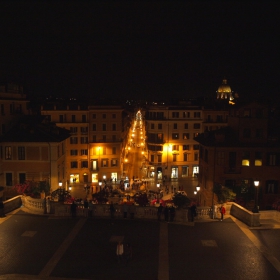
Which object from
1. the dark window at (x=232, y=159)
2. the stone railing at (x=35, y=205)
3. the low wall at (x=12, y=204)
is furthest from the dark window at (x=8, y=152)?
the dark window at (x=232, y=159)

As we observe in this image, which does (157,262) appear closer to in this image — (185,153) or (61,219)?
(61,219)

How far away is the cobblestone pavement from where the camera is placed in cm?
2044

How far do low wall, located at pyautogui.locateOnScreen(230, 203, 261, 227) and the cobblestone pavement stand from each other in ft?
2.75

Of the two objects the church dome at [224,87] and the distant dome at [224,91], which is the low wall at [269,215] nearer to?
the distant dome at [224,91]

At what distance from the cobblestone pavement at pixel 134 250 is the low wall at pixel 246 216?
33.0 inches

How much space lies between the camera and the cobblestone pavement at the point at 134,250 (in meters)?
20.4

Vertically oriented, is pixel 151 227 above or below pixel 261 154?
below

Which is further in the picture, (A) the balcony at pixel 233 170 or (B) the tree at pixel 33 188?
(A) the balcony at pixel 233 170

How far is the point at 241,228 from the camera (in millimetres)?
28031

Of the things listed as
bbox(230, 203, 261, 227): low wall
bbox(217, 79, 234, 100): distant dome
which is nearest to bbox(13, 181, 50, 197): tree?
bbox(230, 203, 261, 227): low wall

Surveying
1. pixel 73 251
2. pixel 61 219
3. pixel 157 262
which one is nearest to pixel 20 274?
pixel 73 251

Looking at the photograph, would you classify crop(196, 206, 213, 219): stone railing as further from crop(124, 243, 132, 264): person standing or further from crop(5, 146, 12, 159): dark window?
crop(5, 146, 12, 159): dark window

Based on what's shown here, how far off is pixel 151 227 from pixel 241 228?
6.21 m

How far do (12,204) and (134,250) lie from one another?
527 inches
